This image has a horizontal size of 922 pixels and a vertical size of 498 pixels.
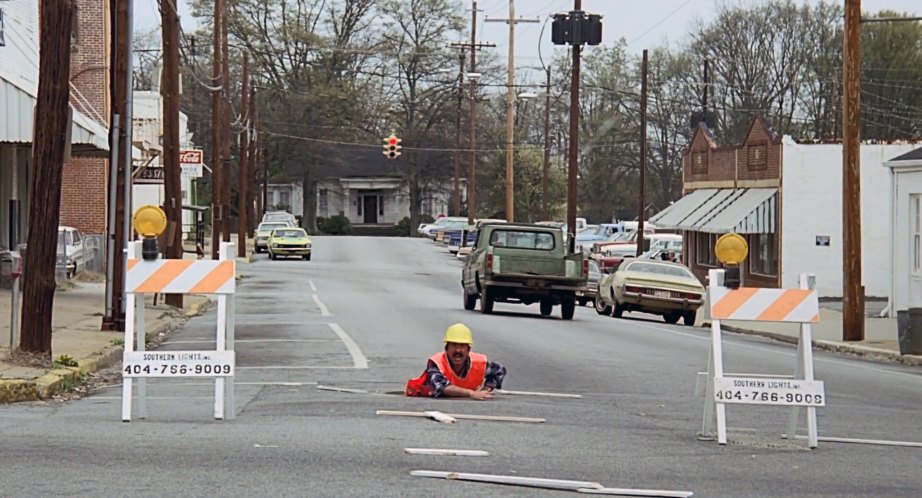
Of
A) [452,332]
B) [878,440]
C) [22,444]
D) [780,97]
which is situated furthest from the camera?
[780,97]

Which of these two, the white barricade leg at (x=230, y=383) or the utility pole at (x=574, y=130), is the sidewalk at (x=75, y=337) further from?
the utility pole at (x=574, y=130)

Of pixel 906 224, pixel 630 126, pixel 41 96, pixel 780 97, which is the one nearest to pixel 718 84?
pixel 780 97

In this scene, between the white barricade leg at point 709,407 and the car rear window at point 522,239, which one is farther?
the car rear window at point 522,239

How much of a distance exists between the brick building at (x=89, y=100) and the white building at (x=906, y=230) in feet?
69.1

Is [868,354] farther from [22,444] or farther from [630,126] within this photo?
[630,126]

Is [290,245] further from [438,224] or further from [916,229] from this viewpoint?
[916,229]

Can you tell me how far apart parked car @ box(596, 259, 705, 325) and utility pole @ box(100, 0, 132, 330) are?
544 inches

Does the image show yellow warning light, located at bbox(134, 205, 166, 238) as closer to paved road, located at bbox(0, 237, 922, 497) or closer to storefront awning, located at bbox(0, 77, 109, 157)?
paved road, located at bbox(0, 237, 922, 497)

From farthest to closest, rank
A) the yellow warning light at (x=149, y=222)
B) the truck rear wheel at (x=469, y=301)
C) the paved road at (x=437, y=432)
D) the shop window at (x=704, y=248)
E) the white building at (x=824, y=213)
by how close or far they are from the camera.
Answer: the shop window at (x=704, y=248) < the white building at (x=824, y=213) < the truck rear wheel at (x=469, y=301) < the yellow warning light at (x=149, y=222) < the paved road at (x=437, y=432)

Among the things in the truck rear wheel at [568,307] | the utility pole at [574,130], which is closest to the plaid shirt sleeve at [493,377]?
the truck rear wheel at [568,307]

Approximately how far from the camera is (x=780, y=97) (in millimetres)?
74875

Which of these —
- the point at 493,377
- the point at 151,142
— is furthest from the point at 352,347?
the point at 151,142

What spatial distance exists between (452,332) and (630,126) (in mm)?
80904

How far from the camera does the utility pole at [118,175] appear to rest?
22725mm
